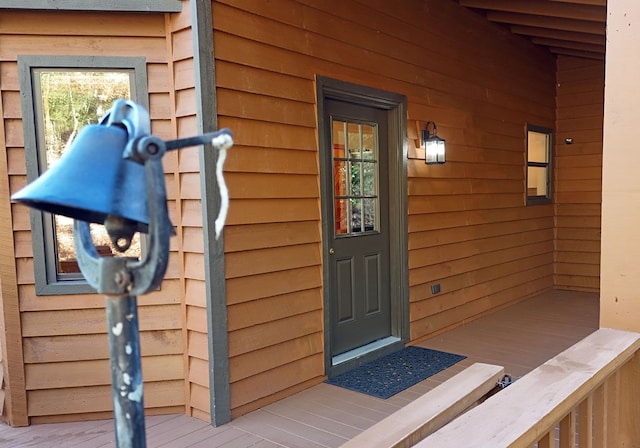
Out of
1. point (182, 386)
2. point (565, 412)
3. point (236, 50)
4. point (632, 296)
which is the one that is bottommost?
point (182, 386)

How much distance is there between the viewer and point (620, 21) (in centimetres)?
158

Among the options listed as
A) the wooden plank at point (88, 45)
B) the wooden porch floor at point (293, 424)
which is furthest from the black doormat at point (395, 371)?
the wooden plank at point (88, 45)

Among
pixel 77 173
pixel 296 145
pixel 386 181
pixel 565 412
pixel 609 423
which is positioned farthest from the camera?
pixel 386 181

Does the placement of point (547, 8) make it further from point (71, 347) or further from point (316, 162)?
point (71, 347)

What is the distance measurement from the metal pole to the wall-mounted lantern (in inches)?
154

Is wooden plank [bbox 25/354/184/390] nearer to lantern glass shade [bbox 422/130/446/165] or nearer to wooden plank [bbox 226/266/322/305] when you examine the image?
wooden plank [bbox 226/266/322/305]

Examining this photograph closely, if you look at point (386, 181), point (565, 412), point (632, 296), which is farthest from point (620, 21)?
point (386, 181)

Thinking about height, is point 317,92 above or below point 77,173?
above

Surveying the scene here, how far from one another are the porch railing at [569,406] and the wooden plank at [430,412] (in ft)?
0.99

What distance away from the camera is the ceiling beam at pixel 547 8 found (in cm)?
435

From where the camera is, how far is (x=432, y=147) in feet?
14.2

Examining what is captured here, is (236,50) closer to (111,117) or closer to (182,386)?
(182,386)

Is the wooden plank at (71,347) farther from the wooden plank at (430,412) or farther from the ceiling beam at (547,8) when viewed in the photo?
the ceiling beam at (547,8)

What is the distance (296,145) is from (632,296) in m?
2.08
